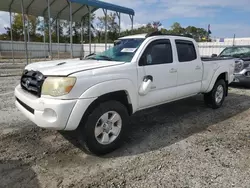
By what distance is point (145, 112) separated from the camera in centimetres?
Result: 555

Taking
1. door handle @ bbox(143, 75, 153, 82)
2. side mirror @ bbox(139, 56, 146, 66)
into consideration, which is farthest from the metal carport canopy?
door handle @ bbox(143, 75, 153, 82)

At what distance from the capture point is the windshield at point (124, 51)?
12.6 ft

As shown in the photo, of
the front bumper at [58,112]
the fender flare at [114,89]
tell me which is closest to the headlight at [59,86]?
the front bumper at [58,112]

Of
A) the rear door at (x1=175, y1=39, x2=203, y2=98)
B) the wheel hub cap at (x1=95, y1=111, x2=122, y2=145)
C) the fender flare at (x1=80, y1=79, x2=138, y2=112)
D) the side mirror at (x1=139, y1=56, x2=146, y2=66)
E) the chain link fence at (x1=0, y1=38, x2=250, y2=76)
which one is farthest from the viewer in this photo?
the chain link fence at (x1=0, y1=38, x2=250, y2=76)

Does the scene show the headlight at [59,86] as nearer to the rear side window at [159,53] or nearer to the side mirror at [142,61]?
the side mirror at [142,61]

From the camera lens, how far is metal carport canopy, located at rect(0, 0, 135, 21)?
1254 centimetres

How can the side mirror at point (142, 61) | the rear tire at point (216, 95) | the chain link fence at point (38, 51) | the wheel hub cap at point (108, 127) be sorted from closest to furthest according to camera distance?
the wheel hub cap at point (108, 127) → the side mirror at point (142, 61) → the rear tire at point (216, 95) → the chain link fence at point (38, 51)

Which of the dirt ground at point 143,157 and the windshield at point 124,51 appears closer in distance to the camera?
the dirt ground at point 143,157

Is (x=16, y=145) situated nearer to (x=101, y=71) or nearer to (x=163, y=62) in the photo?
(x=101, y=71)

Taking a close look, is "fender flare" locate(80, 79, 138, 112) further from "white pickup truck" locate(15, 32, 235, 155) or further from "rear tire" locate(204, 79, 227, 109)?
"rear tire" locate(204, 79, 227, 109)

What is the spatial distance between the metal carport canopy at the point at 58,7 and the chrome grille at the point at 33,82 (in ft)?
29.3

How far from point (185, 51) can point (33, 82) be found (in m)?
3.20

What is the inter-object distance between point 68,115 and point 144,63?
1.62 m

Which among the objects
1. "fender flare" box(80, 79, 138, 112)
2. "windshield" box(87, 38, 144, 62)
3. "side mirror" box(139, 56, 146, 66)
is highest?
"windshield" box(87, 38, 144, 62)
